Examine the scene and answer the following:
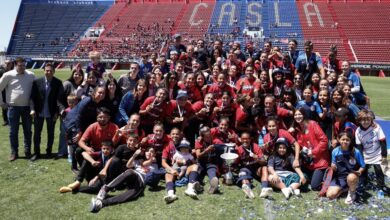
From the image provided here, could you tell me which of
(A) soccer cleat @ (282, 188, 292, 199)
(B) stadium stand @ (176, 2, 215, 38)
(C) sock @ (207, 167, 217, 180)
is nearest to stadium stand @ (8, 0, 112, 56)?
(B) stadium stand @ (176, 2, 215, 38)

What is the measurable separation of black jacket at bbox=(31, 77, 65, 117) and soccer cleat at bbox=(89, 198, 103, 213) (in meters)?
3.01

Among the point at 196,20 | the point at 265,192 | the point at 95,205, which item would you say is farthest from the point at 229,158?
the point at 196,20

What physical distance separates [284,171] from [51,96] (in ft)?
16.7

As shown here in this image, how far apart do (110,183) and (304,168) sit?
11.4 feet

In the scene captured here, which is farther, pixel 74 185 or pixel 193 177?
pixel 193 177

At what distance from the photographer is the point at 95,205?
16.4 feet

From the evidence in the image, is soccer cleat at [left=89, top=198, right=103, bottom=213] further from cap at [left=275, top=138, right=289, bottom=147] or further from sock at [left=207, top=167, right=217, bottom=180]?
cap at [left=275, top=138, right=289, bottom=147]

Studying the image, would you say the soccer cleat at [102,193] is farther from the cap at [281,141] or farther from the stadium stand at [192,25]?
the stadium stand at [192,25]

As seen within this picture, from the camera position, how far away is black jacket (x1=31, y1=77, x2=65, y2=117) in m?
7.26

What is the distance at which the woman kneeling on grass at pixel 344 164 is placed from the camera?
216 inches

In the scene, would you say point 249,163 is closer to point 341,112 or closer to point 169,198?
point 169,198

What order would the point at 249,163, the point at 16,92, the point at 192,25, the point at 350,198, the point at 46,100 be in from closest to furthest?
the point at 350,198, the point at 249,163, the point at 16,92, the point at 46,100, the point at 192,25

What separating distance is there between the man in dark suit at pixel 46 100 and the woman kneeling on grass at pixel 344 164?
18.1ft

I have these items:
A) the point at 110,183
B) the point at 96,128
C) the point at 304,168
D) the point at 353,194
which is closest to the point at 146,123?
the point at 96,128
